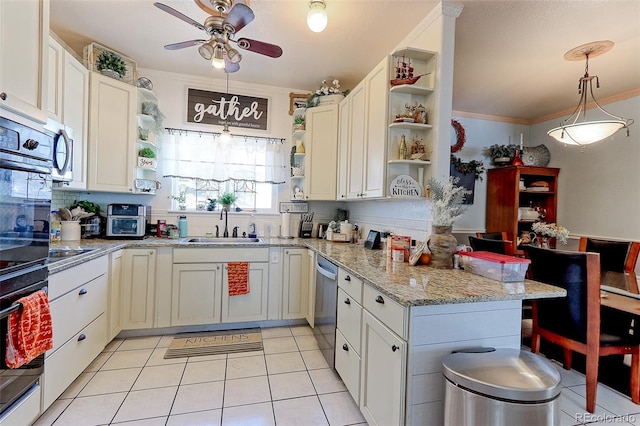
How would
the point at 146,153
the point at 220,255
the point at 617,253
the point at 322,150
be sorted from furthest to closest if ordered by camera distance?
the point at 322,150
the point at 146,153
the point at 220,255
the point at 617,253

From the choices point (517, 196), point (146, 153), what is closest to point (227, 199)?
point (146, 153)

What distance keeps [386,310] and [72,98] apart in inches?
114

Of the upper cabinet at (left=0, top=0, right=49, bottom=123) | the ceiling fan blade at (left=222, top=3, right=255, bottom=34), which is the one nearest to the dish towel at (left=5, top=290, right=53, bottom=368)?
the upper cabinet at (left=0, top=0, right=49, bottom=123)

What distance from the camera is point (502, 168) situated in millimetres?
4215

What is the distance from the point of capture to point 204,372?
2197 mm

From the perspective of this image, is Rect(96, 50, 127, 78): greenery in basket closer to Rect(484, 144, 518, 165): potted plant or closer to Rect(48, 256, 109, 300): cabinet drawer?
Rect(48, 256, 109, 300): cabinet drawer

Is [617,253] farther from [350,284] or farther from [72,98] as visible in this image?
[72,98]

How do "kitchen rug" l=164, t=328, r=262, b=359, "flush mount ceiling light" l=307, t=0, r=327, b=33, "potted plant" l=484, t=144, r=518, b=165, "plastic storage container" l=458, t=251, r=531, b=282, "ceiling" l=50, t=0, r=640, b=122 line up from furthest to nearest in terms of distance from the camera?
"potted plant" l=484, t=144, r=518, b=165
"kitchen rug" l=164, t=328, r=262, b=359
"ceiling" l=50, t=0, r=640, b=122
"flush mount ceiling light" l=307, t=0, r=327, b=33
"plastic storage container" l=458, t=251, r=531, b=282

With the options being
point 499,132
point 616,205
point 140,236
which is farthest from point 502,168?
point 140,236

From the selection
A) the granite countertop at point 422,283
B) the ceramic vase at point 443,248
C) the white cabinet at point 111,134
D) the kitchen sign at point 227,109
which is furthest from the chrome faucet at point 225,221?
the ceramic vase at point 443,248

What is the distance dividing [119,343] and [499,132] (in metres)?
5.58

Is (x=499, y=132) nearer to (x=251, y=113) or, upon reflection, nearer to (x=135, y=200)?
(x=251, y=113)

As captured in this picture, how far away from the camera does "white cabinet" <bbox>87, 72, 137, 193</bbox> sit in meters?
2.65

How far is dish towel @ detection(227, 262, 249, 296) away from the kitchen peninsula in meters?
1.16
